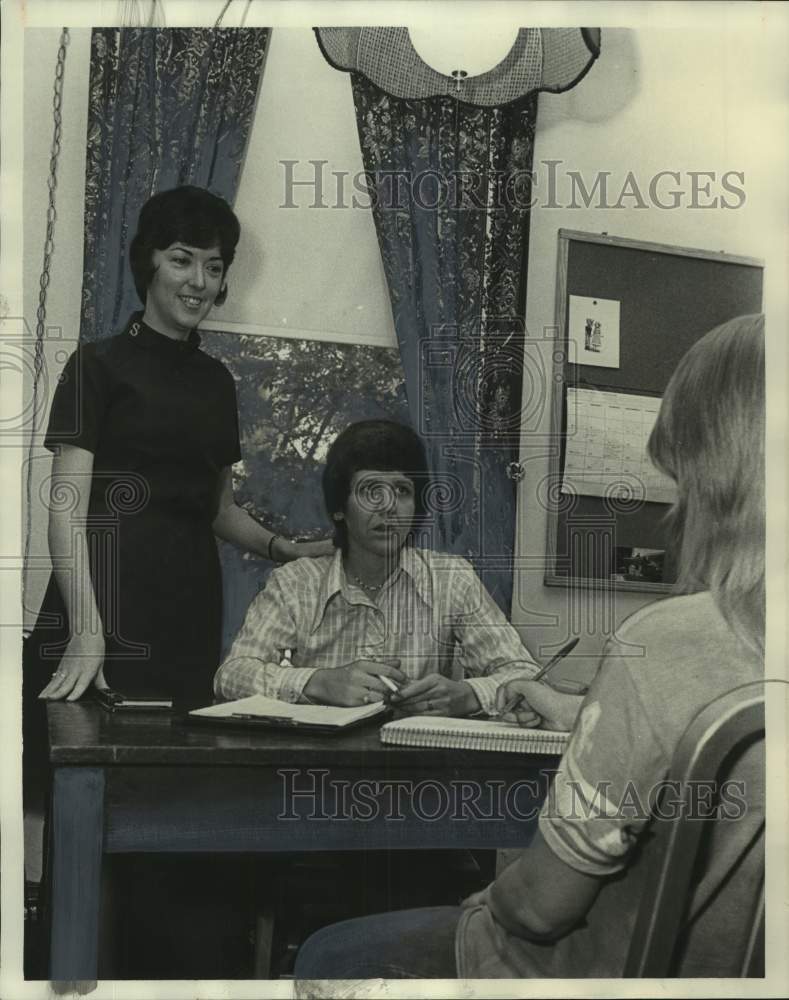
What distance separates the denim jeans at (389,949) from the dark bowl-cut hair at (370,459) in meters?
0.81

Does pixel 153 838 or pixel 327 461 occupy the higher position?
pixel 327 461

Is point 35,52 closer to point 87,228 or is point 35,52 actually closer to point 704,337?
point 87,228

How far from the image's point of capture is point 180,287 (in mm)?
2738

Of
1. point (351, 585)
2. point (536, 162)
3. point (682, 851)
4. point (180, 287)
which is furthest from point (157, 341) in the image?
point (682, 851)

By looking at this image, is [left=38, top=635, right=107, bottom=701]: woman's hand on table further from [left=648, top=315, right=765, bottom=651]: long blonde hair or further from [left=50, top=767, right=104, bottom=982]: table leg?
[left=648, top=315, right=765, bottom=651]: long blonde hair

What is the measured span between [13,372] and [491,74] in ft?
4.17

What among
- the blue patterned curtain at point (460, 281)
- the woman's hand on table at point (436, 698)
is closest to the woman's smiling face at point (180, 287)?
the blue patterned curtain at point (460, 281)

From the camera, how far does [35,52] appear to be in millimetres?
2762

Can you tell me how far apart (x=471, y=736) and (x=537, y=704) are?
6.8 inches

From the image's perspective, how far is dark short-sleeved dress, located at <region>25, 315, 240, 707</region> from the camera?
2701 mm

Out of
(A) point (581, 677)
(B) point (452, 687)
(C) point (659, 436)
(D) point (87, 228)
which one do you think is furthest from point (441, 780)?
(D) point (87, 228)

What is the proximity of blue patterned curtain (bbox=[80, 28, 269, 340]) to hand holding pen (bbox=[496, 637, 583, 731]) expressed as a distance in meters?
1.18

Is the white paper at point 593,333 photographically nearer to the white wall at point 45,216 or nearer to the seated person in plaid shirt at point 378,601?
the seated person in plaid shirt at point 378,601

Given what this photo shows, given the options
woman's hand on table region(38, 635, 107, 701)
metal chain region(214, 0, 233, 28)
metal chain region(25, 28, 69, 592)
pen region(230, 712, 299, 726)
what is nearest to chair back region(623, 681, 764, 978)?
pen region(230, 712, 299, 726)
